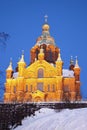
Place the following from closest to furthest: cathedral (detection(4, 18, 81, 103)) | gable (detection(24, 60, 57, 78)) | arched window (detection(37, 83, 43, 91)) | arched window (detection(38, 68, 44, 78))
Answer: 1. cathedral (detection(4, 18, 81, 103))
2. arched window (detection(37, 83, 43, 91))
3. gable (detection(24, 60, 57, 78))
4. arched window (detection(38, 68, 44, 78))

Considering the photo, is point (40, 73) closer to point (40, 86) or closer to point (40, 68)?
point (40, 68)

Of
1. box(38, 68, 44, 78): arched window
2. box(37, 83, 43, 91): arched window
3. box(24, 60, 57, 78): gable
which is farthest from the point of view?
box(38, 68, 44, 78): arched window

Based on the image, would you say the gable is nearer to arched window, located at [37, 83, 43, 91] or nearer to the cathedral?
the cathedral

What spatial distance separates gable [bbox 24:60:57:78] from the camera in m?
62.0

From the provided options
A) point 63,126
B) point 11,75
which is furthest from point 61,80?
point 63,126

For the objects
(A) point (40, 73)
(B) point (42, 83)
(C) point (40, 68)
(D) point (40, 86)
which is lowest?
(D) point (40, 86)

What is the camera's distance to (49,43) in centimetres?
7294

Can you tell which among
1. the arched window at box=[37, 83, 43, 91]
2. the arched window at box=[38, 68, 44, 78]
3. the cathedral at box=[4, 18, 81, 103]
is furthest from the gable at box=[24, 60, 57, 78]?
the arched window at box=[37, 83, 43, 91]

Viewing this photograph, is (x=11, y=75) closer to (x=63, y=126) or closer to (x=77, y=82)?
(x=77, y=82)

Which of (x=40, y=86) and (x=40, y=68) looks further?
(x=40, y=68)

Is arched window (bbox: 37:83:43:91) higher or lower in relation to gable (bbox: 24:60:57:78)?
lower

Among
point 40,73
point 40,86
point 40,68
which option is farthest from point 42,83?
point 40,68

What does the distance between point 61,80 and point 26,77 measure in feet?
24.3

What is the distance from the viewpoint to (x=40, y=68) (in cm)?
6284
